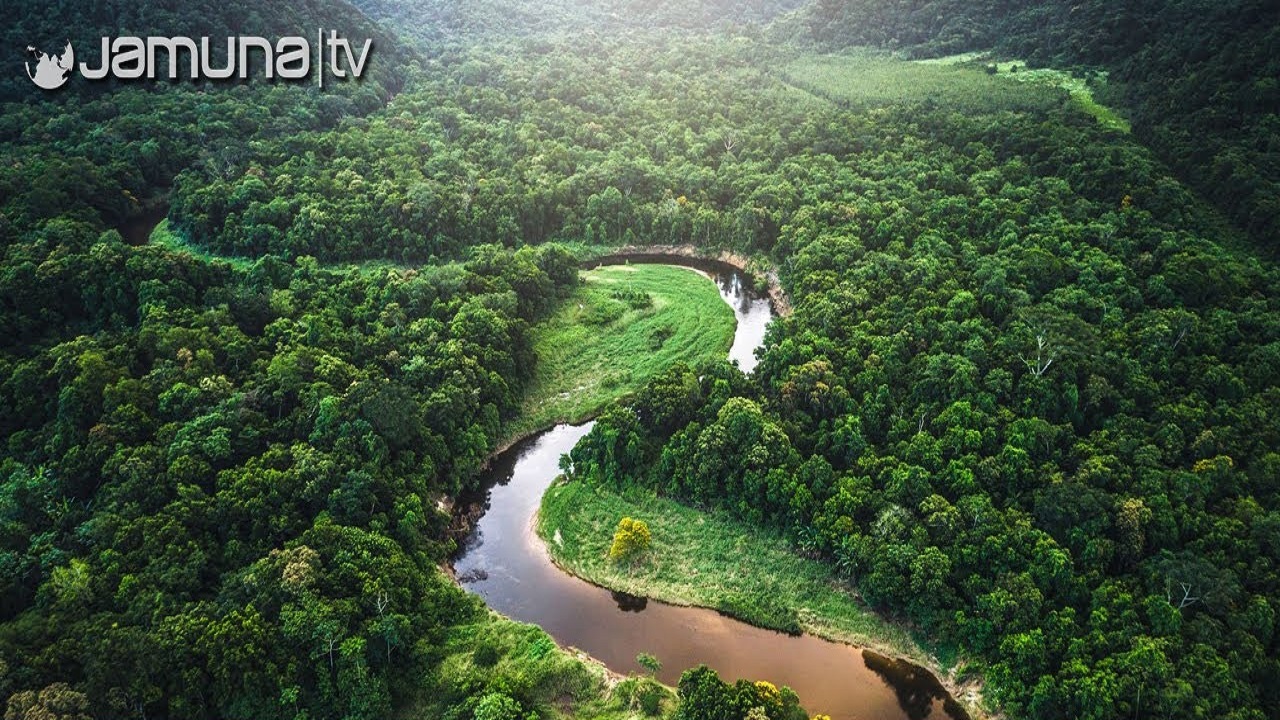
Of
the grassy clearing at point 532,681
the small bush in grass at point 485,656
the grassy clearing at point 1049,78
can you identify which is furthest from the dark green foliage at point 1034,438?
the small bush in grass at point 485,656

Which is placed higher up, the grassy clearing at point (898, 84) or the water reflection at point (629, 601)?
the grassy clearing at point (898, 84)

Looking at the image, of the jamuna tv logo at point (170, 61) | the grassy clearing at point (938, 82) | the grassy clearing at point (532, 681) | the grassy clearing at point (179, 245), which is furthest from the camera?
the grassy clearing at point (938, 82)

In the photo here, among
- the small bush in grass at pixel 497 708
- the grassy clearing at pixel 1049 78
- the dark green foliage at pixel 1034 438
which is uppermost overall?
the grassy clearing at pixel 1049 78

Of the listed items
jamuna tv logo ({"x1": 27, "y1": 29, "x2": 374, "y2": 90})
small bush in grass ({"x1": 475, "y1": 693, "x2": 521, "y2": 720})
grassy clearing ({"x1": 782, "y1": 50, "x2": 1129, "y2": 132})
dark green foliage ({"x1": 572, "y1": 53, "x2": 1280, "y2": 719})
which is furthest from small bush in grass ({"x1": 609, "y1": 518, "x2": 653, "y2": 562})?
grassy clearing ({"x1": 782, "y1": 50, "x2": 1129, "y2": 132})

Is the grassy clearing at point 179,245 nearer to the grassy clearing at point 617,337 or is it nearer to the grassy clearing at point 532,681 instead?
the grassy clearing at point 617,337

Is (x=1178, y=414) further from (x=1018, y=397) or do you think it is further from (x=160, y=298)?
(x=160, y=298)

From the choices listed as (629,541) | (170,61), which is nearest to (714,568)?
(629,541)
